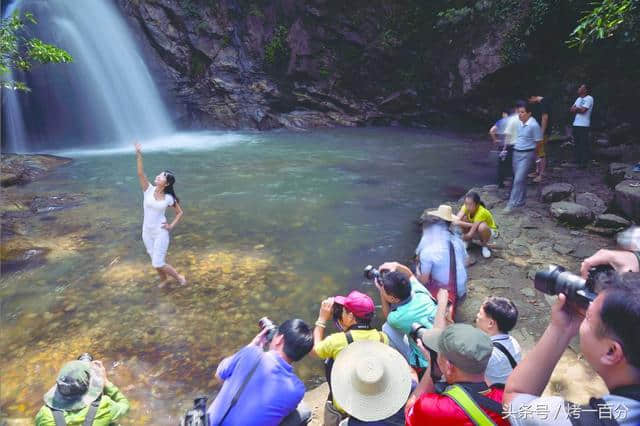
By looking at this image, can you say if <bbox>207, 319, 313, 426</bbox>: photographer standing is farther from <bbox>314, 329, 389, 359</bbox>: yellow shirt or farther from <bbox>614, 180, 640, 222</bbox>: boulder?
<bbox>614, 180, 640, 222</bbox>: boulder

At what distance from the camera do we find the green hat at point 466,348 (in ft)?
6.14

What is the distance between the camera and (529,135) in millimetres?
6375

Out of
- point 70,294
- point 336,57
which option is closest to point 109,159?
point 70,294

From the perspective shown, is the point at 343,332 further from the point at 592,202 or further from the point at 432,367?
the point at 592,202

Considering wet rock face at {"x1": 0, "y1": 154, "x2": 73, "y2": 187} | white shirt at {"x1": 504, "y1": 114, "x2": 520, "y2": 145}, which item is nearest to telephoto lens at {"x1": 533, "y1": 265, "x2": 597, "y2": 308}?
white shirt at {"x1": 504, "y1": 114, "x2": 520, "y2": 145}

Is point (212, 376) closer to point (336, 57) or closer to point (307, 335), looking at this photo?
point (307, 335)

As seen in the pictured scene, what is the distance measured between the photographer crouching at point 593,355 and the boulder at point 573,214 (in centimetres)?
522

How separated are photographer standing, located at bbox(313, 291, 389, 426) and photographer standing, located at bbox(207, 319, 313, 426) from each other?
0.24 meters

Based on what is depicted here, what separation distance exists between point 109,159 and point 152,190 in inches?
410

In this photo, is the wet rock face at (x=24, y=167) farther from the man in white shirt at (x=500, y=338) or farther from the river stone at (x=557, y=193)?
the river stone at (x=557, y=193)

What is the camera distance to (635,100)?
432 inches

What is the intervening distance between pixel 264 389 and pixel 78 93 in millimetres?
19482

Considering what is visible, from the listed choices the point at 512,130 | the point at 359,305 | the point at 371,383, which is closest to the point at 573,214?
the point at 512,130

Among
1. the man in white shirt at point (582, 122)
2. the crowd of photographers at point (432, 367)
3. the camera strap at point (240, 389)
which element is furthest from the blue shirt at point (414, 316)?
the man in white shirt at point (582, 122)
